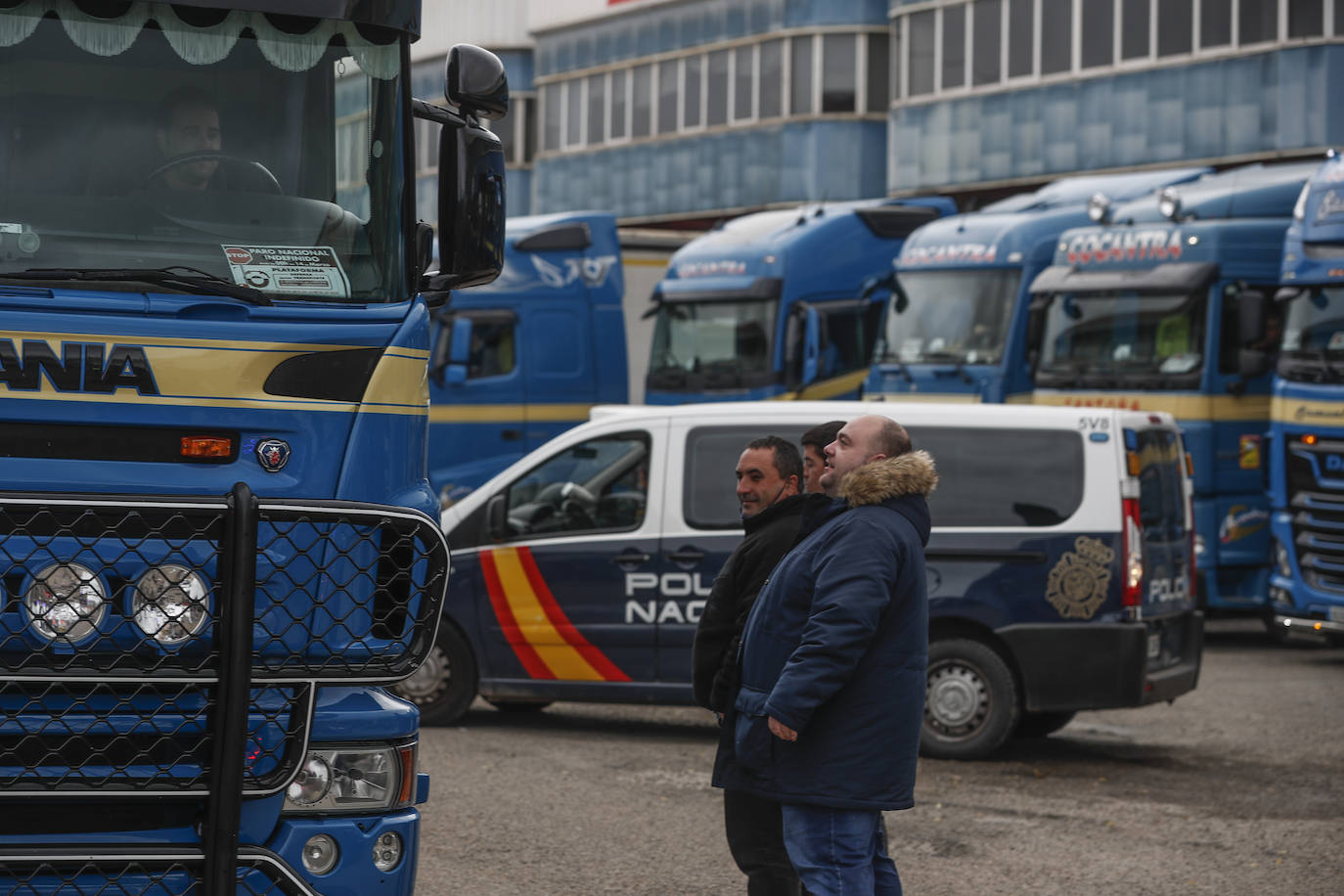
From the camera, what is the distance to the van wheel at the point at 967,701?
10078 millimetres

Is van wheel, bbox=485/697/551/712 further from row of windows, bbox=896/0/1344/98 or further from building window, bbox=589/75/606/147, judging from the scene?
building window, bbox=589/75/606/147

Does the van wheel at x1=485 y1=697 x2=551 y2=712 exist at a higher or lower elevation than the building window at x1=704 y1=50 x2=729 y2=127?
lower

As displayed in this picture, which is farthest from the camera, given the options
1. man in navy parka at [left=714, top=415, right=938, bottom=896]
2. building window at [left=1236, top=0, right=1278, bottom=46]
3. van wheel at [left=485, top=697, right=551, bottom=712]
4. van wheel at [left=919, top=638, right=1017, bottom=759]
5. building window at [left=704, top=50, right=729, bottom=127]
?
building window at [left=704, top=50, right=729, bottom=127]

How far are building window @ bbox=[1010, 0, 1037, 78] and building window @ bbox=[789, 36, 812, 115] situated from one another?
17.3ft

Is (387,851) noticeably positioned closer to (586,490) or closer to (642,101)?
(586,490)

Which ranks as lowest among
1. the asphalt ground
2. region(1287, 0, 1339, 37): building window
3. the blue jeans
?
the asphalt ground

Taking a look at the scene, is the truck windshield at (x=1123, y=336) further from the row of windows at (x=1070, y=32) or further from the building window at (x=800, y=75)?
the building window at (x=800, y=75)

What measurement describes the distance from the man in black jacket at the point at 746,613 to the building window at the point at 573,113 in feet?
126

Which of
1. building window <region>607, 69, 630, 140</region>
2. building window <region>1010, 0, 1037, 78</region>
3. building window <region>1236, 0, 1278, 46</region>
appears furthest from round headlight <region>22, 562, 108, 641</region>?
building window <region>607, 69, 630, 140</region>

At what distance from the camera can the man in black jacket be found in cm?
581

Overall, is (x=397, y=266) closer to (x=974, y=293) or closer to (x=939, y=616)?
(x=939, y=616)

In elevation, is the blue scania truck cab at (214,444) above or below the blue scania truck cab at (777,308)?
below

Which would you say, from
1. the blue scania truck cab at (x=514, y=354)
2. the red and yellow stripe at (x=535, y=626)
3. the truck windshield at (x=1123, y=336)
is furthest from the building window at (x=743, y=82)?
the red and yellow stripe at (x=535, y=626)

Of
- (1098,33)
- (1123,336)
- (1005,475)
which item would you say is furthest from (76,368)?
(1098,33)
